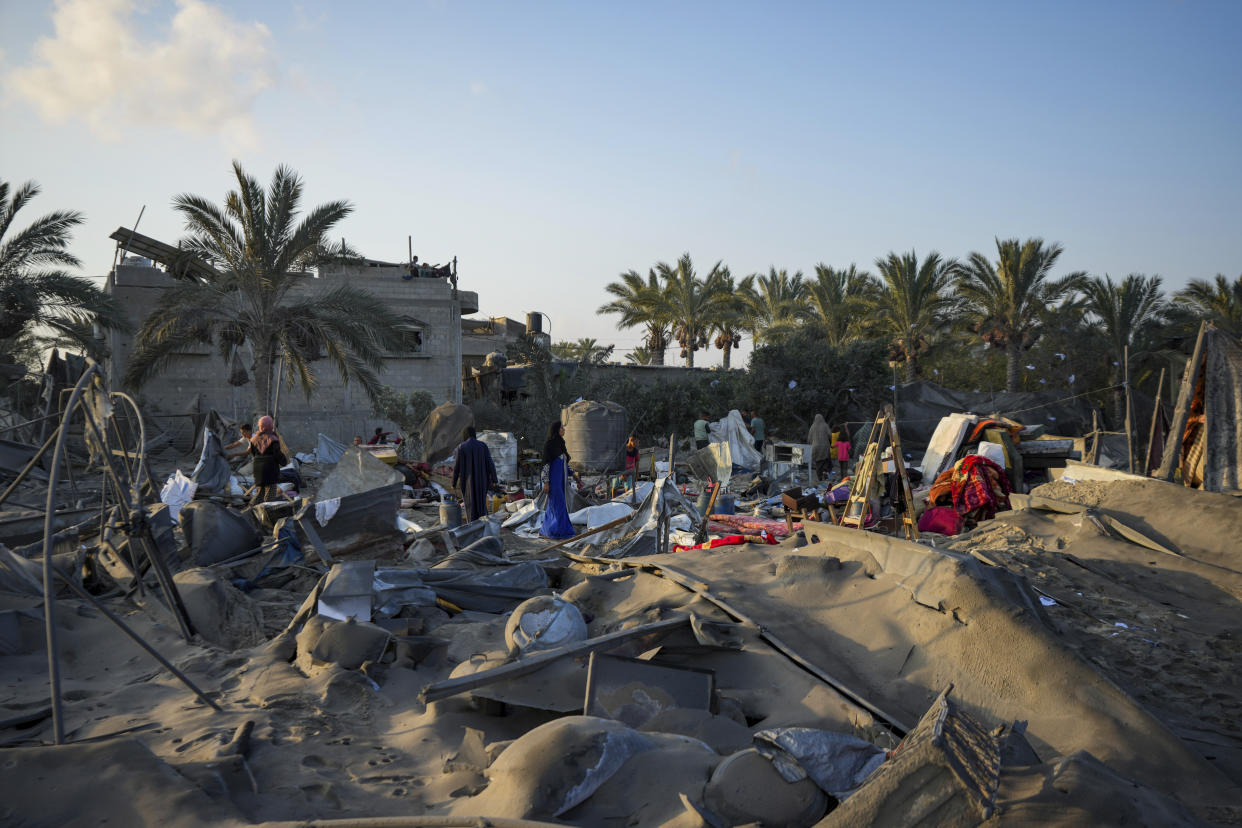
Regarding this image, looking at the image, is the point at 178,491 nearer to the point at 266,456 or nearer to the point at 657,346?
the point at 266,456

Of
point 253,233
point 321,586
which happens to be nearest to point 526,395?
point 253,233

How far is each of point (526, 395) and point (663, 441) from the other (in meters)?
4.90

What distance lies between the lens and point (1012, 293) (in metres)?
21.8

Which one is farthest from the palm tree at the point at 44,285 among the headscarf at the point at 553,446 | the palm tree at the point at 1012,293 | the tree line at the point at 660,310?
the palm tree at the point at 1012,293

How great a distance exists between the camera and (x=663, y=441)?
2211 cm

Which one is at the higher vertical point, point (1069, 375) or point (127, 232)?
point (127, 232)

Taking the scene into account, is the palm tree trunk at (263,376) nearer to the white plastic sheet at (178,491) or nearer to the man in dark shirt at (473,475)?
the white plastic sheet at (178,491)

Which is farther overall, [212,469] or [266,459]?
[212,469]

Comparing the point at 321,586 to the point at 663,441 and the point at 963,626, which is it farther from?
the point at 663,441

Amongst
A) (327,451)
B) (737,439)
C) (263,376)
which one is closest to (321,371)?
(327,451)

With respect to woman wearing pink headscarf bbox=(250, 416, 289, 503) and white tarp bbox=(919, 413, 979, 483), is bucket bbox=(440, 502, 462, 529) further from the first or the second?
white tarp bbox=(919, 413, 979, 483)

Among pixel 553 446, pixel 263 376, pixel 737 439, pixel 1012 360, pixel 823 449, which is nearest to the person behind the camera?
pixel 553 446

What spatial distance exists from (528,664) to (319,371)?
1995 centimetres

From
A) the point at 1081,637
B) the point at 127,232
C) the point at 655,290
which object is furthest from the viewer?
the point at 655,290
